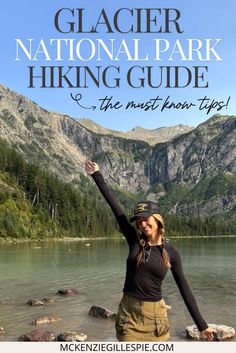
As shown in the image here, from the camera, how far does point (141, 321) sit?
316 inches

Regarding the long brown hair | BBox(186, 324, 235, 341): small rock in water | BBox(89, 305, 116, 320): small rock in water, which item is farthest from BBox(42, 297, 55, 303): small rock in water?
the long brown hair

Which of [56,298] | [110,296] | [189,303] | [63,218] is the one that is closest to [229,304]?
[110,296]

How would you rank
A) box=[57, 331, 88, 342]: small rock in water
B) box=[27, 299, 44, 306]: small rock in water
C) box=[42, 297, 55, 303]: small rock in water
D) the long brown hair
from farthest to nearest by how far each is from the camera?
box=[42, 297, 55, 303]: small rock in water
box=[27, 299, 44, 306]: small rock in water
box=[57, 331, 88, 342]: small rock in water
the long brown hair

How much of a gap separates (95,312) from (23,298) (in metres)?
10.1

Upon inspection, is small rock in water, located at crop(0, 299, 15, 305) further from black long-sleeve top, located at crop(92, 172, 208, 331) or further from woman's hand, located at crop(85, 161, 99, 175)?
black long-sleeve top, located at crop(92, 172, 208, 331)

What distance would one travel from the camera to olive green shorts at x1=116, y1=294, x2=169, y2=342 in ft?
26.3

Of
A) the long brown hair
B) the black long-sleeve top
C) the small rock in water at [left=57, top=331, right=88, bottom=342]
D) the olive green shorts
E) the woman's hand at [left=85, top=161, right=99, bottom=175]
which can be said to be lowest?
the small rock in water at [left=57, top=331, right=88, bottom=342]

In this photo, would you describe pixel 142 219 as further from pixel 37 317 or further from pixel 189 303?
pixel 37 317

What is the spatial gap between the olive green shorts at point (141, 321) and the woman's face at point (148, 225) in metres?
1.13

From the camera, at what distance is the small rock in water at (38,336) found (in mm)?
23142

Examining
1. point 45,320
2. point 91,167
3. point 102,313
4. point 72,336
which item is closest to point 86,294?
point 102,313

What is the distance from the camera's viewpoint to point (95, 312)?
97.8 ft

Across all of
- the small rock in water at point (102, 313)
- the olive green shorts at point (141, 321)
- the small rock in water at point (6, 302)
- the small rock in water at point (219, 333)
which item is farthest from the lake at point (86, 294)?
the olive green shorts at point (141, 321)

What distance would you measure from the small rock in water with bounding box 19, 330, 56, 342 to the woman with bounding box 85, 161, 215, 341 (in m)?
16.3
